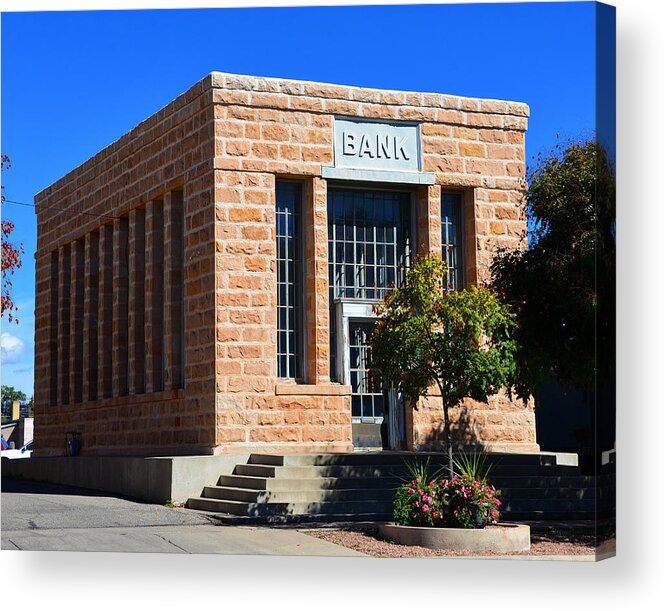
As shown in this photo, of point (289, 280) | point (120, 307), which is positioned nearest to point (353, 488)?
point (289, 280)

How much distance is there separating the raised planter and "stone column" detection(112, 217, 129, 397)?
7.95 m

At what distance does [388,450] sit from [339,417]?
1.02 m

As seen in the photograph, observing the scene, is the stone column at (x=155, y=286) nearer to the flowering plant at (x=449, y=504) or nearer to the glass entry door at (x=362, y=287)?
the glass entry door at (x=362, y=287)

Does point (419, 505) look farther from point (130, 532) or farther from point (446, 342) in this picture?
point (130, 532)

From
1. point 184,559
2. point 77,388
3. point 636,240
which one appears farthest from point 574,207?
point 77,388

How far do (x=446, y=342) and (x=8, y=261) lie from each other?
5.42 metres

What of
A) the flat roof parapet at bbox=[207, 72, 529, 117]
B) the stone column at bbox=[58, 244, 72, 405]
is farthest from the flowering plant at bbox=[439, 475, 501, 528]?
the stone column at bbox=[58, 244, 72, 405]

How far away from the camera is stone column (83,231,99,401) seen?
71.1 feet

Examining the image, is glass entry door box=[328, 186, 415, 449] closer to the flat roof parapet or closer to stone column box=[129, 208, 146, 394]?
the flat roof parapet

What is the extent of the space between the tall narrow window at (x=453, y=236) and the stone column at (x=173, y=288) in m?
3.95

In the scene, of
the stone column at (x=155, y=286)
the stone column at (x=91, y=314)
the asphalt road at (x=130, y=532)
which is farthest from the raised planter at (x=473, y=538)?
the stone column at (x=91, y=314)

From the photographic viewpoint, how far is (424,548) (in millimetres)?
14070

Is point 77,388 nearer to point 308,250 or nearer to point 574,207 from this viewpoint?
point 308,250

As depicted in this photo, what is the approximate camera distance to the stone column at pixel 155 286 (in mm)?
20219
